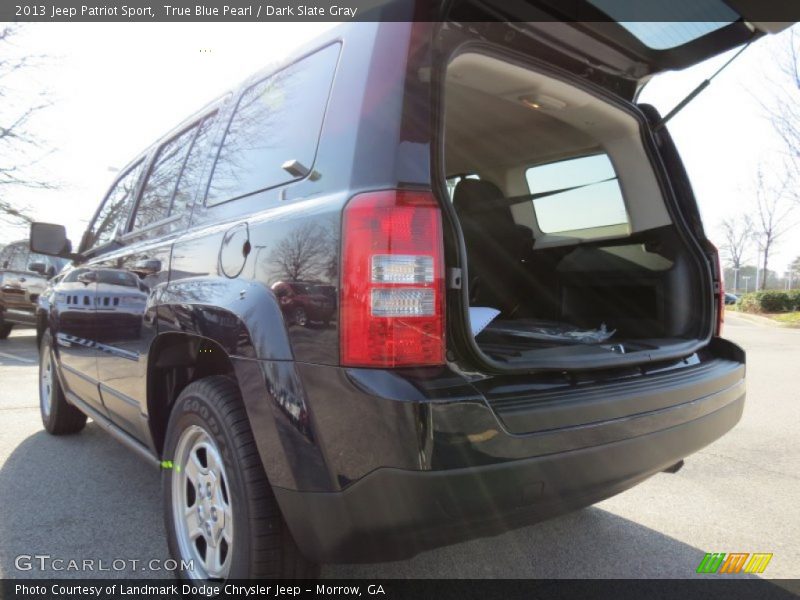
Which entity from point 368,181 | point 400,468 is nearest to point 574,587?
point 400,468

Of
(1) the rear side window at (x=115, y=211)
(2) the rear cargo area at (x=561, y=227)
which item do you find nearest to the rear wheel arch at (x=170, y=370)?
(2) the rear cargo area at (x=561, y=227)

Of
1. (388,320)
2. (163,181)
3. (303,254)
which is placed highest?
(163,181)

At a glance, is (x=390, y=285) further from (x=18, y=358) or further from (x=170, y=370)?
(x=18, y=358)

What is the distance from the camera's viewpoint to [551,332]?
2760mm

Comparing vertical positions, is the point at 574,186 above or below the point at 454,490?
above

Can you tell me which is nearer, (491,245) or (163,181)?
(163,181)

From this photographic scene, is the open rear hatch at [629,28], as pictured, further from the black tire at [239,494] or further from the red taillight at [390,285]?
the black tire at [239,494]

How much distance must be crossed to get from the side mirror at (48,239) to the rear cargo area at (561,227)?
2.80 meters

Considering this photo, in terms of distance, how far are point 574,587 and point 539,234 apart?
2236 millimetres

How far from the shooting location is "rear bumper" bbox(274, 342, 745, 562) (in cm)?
140

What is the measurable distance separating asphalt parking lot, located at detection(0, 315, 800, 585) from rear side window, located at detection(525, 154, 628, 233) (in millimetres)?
1598

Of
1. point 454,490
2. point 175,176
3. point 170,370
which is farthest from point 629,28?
point 170,370

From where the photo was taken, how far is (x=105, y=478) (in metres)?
3.36

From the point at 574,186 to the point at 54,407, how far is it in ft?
13.0
